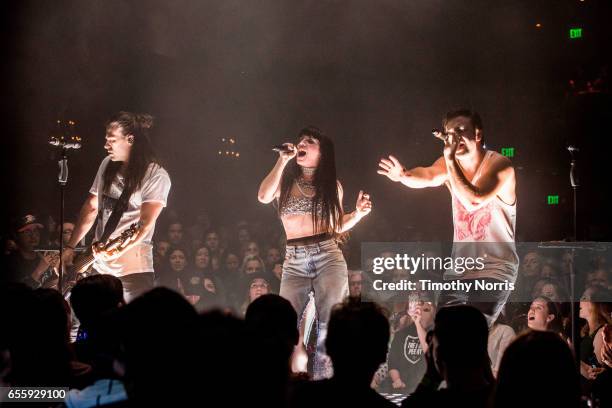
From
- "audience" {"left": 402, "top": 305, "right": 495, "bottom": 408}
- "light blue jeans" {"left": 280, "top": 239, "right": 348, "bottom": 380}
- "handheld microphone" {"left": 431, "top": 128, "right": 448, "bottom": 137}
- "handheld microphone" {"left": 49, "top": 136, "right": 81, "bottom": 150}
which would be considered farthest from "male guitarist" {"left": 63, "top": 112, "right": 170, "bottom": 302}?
"audience" {"left": 402, "top": 305, "right": 495, "bottom": 408}

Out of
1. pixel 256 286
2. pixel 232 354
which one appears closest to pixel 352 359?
pixel 232 354

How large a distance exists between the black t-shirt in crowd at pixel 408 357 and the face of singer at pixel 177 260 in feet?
7.06

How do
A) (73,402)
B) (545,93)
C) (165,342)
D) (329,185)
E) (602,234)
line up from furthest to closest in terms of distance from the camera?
1. (602,234)
2. (545,93)
3. (329,185)
4. (73,402)
5. (165,342)

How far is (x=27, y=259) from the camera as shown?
6.84 meters

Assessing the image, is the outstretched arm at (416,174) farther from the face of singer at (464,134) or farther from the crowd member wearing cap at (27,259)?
the crowd member wearing cap at (27,259)

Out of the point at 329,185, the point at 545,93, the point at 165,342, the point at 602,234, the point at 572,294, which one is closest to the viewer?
the point at 165,342

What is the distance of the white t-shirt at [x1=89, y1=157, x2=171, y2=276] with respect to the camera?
667 centimetres

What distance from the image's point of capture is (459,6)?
269 inches

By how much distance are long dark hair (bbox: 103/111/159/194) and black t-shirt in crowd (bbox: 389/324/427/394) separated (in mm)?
2821

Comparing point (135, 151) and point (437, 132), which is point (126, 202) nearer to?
point (135, 151)

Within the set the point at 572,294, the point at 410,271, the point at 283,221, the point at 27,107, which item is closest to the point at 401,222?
the point at 410,271

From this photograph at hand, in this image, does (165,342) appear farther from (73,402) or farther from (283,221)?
(283,221)

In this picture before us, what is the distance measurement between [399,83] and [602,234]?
23.1 ft

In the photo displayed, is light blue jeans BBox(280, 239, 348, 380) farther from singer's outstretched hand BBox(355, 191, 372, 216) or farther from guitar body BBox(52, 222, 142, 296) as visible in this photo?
guitar body BBox(52, 222, 142, 296)
